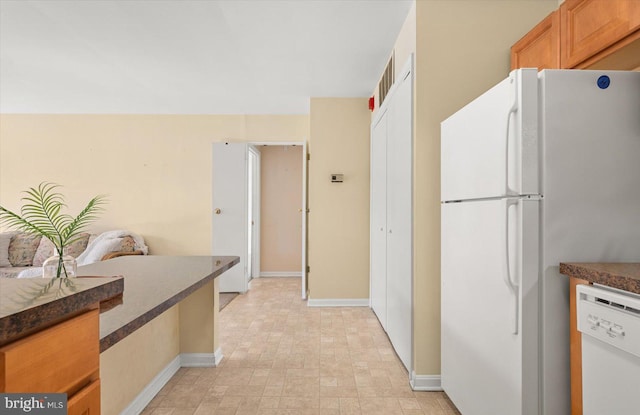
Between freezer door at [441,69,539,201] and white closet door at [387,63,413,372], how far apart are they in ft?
2.09

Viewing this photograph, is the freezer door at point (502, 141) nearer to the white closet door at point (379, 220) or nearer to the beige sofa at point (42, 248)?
the white closet door at point (379, 220)

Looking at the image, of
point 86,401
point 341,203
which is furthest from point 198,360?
point 341,203

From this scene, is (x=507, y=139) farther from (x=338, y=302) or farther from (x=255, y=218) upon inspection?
(x=255, y=218)

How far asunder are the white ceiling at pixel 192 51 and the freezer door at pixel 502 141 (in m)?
1.23

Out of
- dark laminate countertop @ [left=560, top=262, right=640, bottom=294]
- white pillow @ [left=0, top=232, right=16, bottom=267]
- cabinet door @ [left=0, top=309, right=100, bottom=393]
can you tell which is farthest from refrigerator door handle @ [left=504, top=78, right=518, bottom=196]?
white pillow @ [left=0, top=232, right=16, bottom=267]

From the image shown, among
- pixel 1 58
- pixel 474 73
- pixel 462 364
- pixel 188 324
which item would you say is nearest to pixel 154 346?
pixel 188 324

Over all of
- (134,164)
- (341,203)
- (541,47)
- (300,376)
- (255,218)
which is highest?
(541,47)

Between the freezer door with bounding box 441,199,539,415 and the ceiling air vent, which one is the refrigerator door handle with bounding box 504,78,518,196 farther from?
the ceiling air vent

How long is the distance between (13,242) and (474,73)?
218 inches

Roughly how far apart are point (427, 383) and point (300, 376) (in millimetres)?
842

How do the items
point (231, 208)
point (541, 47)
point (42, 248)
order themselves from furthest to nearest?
point (231, 208) → point (42, 248) → point (541, 47)

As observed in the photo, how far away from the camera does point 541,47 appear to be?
197cm

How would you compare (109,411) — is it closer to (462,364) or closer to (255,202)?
(462,364)

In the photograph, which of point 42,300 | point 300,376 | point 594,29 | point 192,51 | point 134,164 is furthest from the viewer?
point 134,164
